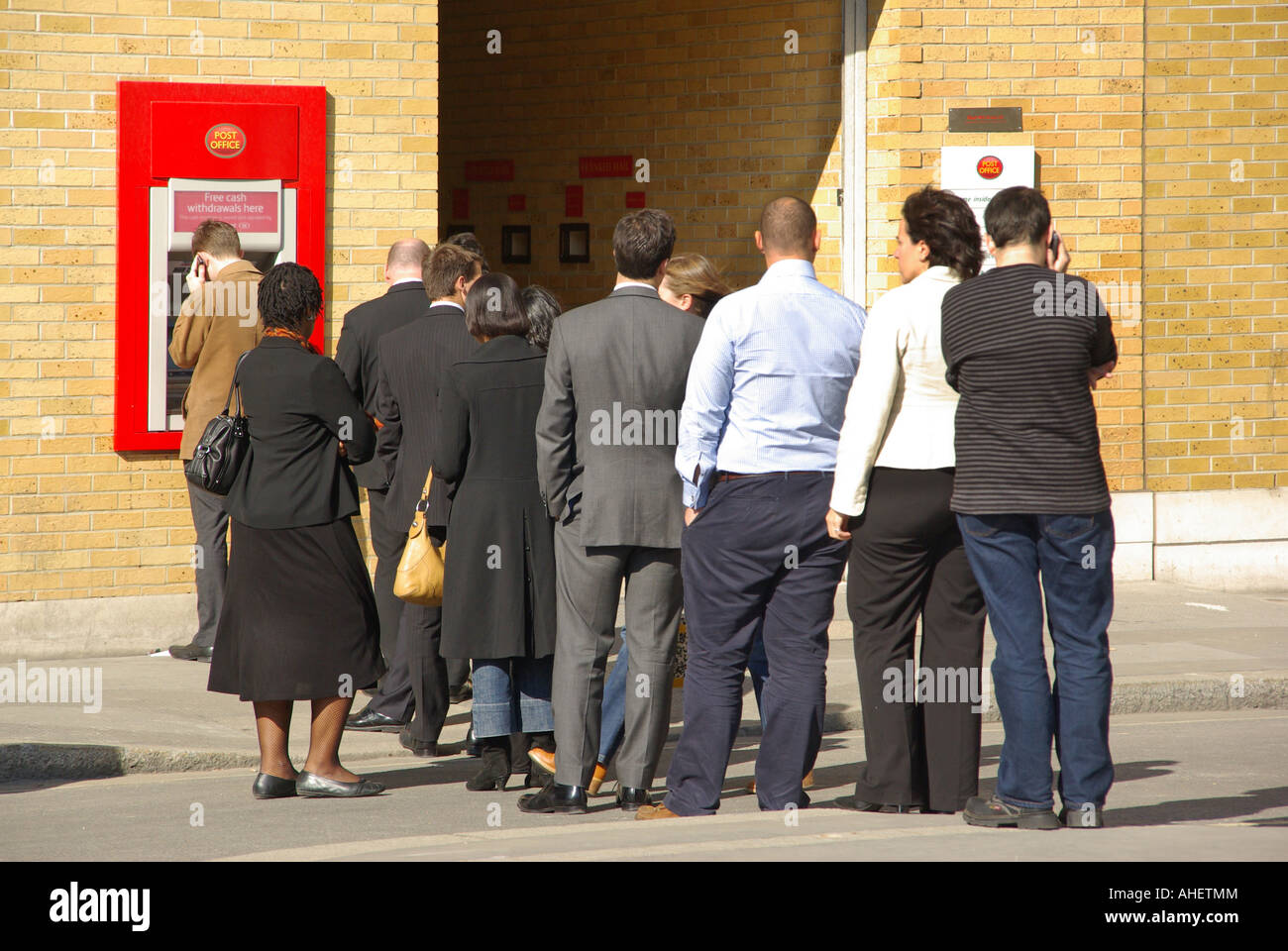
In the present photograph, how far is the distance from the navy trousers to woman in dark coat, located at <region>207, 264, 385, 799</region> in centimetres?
141

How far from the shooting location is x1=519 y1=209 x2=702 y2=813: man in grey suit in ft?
18.2

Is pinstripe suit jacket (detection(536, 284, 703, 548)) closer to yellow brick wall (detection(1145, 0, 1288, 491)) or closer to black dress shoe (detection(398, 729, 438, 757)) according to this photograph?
black dress shoe (detection(398, 729, 438, 757))

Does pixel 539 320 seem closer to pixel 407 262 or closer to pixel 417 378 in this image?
pixel 417 378

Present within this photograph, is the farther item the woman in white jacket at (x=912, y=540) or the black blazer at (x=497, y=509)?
the black blazer at (x=497, y=509)

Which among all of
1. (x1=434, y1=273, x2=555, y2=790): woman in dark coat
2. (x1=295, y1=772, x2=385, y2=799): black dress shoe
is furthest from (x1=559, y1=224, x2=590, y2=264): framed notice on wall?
(x1=295, y1=772, x2=385, y2=799): black dress shoe

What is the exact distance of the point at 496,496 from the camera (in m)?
5.93

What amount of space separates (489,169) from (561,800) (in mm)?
8294

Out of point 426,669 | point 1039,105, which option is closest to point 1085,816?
point 426,669

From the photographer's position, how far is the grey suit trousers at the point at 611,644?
18.4 feet

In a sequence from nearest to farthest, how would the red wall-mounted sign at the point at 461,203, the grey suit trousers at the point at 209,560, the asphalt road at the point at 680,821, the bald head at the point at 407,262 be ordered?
the asphalt road at the point at 680,821 < the bald head at the point at 407,262 < the grey suit trousers at the point at 209,560 < the red wall-mounted sign at the point at 461,203

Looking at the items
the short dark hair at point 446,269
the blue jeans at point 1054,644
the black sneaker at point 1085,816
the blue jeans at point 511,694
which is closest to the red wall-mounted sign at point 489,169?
the short dark hair at point 446,269

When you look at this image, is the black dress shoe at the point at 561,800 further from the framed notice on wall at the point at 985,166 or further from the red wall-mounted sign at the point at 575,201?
the red wall-mounted sign at the point at 575,201

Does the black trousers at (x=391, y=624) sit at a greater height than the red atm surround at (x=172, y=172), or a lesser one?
lesser

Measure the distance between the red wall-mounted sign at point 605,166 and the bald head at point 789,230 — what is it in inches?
268
